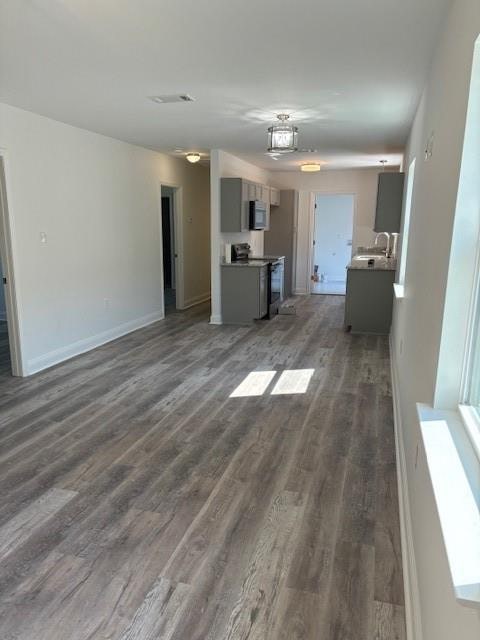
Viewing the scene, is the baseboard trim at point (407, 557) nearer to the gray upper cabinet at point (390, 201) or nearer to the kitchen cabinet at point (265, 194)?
the gray upper cabinet at point (390, 201)

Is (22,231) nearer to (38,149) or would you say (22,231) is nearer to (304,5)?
(38,149)

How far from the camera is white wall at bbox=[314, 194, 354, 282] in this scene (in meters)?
11.2

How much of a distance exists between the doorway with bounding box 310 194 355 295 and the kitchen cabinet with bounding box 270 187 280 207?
6.50 feet

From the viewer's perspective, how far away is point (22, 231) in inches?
176

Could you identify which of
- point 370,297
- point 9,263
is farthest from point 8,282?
point 370,297

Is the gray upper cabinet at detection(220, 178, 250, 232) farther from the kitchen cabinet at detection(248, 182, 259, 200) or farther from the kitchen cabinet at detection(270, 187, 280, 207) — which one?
the kitchen cabinet at detection(270, 187, 280, 207)

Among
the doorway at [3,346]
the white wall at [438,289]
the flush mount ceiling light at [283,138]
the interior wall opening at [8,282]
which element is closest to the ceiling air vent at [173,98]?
the flush mount ceiling light at [283,138]

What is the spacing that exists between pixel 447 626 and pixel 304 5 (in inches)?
99.7

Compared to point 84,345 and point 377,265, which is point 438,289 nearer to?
point 84,345

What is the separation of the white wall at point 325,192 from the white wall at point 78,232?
2.99 meters

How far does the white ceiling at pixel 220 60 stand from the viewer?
7.59 ft

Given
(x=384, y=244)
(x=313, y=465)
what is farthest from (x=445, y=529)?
(x=384, y=244)

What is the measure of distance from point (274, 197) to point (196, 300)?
8.18ft

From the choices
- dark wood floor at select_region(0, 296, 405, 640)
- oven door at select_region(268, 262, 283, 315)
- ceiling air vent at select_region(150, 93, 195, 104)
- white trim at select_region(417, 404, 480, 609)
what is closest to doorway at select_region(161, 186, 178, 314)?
oven door at select_region(268, 262, 283, 315)
